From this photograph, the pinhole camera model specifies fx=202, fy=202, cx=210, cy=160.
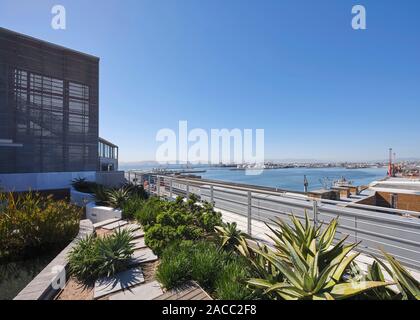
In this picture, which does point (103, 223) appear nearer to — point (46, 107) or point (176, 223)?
point (176, 223)

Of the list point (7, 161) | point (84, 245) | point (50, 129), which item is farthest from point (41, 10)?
point (7, 161)

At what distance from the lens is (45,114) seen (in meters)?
11.8

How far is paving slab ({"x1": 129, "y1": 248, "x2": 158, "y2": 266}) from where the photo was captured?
3.40 m

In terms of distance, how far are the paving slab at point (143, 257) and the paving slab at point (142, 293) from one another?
0.65 metres

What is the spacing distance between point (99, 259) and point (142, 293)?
3.25 feet

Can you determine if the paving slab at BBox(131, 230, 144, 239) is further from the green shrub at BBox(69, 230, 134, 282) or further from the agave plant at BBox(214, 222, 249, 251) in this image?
Answer: the agave plant at BBox(214, 222, 249, 251)

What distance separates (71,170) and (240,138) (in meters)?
10.7

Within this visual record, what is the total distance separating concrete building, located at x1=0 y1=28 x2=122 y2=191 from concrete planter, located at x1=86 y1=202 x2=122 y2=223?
6.90 metres

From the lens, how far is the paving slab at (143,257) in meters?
3.40

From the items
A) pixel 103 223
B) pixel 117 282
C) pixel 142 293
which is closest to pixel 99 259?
pixel 117 282

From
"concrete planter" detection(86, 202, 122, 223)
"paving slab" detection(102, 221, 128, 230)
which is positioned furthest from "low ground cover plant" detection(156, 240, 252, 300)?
"concrete planter" detection(86, 202, 122, 223)

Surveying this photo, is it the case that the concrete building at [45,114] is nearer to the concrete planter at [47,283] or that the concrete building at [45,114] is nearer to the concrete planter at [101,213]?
the concrete planter at [101,213]

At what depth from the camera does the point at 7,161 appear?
35.1 feet

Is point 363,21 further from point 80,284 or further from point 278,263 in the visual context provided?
point 80,284
